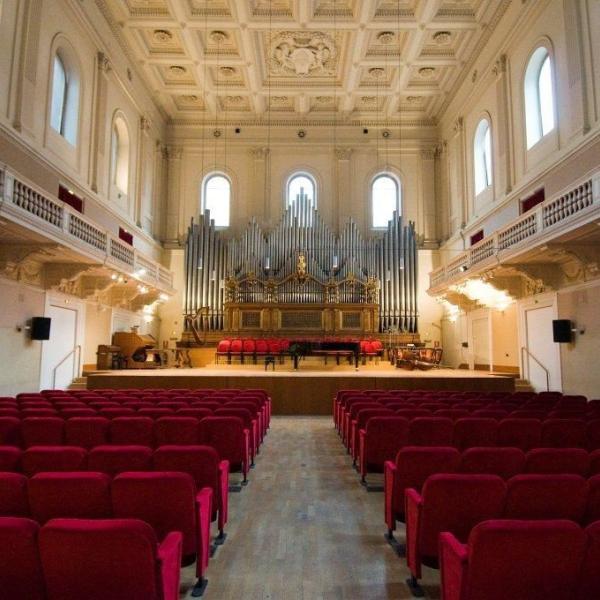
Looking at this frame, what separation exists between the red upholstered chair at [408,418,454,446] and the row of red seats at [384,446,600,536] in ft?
3.65

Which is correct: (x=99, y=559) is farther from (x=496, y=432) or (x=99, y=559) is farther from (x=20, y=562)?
(x=496, y=432)

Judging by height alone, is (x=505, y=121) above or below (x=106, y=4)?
below

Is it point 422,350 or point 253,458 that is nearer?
point 253,458

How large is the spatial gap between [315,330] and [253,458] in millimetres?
11043

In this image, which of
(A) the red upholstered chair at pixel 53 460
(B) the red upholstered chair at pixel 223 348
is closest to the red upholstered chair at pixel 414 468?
(A) the red upholstered chair at pixel 53 460

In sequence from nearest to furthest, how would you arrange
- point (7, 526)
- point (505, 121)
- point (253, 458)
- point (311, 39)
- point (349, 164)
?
point (7, 526)
point (253, 458)
point (505, 121)
point (311, 39)
point (349, 164)

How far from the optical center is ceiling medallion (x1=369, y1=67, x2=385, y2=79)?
1605cm

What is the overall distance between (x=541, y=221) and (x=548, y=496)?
24.6ft

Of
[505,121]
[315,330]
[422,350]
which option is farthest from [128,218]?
[505,121]

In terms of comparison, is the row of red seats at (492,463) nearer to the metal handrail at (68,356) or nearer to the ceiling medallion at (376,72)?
the metal handrail at (68,356)

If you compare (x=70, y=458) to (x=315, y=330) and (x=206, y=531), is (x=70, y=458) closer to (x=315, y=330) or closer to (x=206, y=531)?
(x=206, y=531)

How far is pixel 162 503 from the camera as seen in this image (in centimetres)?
234

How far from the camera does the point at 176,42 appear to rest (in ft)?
48.3

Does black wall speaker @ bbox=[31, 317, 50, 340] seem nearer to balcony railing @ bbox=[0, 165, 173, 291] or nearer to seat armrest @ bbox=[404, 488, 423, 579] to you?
balcony railing @ bbox=[0, 165, 173, 291]
